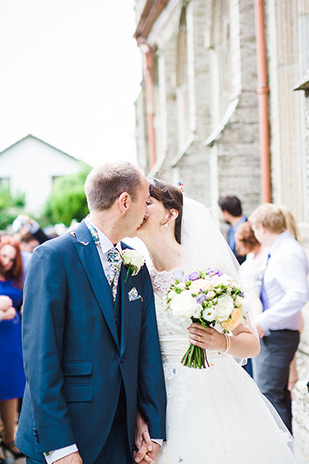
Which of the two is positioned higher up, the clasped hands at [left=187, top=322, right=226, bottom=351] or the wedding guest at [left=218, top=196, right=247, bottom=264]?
the wedding guest at [left=218, top=196, right=247, bottom=264]

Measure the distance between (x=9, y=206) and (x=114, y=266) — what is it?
5396 cm

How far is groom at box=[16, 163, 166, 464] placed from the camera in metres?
2.36

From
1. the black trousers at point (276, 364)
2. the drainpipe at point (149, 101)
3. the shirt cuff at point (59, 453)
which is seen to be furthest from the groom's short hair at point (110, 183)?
the drainpipe at point (149, 101)

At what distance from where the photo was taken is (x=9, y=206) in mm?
54625

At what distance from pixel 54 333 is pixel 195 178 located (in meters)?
11.7

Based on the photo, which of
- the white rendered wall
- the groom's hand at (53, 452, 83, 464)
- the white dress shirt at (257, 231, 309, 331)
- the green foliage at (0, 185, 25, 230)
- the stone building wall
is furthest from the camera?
the white rendered wall

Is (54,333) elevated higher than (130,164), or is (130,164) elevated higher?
(130,164)

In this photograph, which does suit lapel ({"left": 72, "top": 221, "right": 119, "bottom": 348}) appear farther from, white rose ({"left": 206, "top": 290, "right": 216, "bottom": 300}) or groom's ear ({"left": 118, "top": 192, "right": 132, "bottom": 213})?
white rose ({"left": 206, "top": 290, "right": 216, "bottom": 300})

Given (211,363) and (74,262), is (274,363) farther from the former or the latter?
(74,262)

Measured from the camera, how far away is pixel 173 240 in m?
3.33

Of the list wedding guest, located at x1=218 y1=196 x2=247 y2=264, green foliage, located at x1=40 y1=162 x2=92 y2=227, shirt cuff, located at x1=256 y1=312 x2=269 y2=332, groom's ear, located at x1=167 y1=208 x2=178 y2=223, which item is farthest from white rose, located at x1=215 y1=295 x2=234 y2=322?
green foliage, located at x1=40 y1=162 x2=92 y2=227

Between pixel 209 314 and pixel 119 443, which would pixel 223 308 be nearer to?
pixel 209 314

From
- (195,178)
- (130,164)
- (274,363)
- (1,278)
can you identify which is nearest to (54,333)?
(130,164)

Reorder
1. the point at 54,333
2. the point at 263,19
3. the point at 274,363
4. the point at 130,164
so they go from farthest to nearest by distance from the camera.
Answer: the point at 263,19 → the point at 274,363 → the point at 130,164 → the point at 54,333
